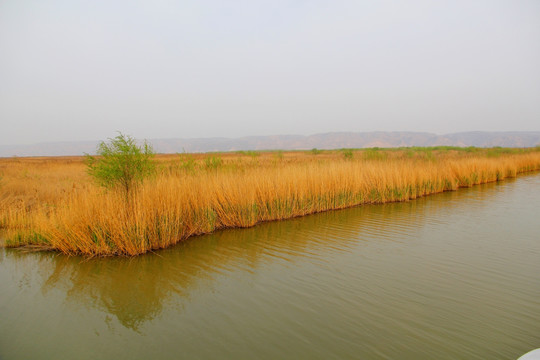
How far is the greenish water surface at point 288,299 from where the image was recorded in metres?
2.73

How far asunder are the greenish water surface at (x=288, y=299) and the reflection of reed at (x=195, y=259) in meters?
0.03

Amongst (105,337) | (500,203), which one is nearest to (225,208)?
(105,337)

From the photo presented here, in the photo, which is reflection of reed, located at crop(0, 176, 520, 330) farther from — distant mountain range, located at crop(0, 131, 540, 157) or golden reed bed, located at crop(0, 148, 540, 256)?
distant mountain range, located at crop(0, 131, 540, 157)

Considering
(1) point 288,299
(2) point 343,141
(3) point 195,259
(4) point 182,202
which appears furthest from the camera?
(2) point 343,141

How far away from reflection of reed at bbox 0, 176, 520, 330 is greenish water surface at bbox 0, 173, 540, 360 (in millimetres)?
28

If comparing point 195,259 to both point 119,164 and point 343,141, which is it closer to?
point 119,164

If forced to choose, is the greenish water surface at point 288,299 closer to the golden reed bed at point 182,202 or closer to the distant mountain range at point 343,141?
the golden reed bed at point 182,202

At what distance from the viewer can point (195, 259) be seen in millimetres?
4953

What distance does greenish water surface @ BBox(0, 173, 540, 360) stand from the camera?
8.96 ft

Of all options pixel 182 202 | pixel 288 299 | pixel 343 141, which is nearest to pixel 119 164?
pixel 182 202

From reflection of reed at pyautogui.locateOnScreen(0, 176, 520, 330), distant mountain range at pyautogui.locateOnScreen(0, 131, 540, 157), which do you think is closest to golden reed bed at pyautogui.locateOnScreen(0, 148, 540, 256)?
reflection of reed at pyautogui.locateOnScreen(0, 176, 520, 330)

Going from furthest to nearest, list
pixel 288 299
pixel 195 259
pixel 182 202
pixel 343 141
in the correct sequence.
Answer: pixel 343 141 < pixel 182 202 < pixel 195 259 < pixel 288 299

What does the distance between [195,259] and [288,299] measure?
6.85 feet

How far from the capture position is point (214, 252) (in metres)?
5.29
